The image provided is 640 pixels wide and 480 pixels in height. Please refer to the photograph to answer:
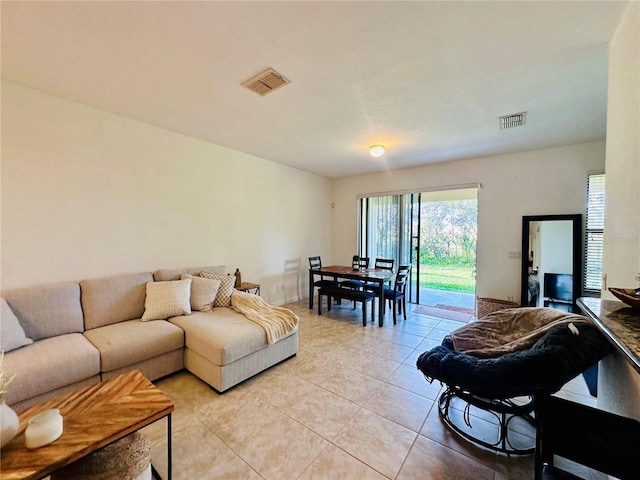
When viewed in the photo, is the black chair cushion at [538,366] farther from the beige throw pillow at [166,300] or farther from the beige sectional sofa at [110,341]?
the beige throw pillow at [166,300]

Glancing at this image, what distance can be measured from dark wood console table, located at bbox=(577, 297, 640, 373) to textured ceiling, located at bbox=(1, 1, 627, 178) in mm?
1680

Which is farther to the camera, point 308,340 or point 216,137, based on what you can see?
point 216,137

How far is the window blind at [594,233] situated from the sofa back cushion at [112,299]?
18.5ft

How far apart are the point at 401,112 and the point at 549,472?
2.93 meters

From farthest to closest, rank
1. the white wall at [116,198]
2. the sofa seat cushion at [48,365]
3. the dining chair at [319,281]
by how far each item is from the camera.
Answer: the dining chair at [319,281] < the white wall at [116,198] < the sofa seat cushion at [48,365]

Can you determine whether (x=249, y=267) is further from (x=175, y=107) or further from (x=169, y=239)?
(x=175, y=107)

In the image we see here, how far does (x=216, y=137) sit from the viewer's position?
11.5ft

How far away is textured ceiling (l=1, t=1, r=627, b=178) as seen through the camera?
5.01 ft

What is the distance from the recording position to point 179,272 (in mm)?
3209

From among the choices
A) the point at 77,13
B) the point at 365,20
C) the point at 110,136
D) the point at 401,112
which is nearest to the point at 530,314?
the point at 401,112

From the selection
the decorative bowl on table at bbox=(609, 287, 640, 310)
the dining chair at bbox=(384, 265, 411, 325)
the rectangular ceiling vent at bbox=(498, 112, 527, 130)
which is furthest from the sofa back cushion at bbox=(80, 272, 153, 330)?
the rectangular ceiling vent at bbox=(498, 112, 527, 130)

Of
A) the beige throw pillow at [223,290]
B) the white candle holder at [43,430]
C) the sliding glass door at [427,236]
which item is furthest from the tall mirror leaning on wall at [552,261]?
the white candle holder at [43,430]

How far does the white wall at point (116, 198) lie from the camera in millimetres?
2316

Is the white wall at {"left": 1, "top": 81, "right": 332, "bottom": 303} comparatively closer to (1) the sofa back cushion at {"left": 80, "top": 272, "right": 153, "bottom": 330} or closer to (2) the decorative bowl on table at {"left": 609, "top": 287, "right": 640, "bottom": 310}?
(1) the sofa back cushion at {"left": 80, "top": 272, "right": 153, "bottom": 330}
